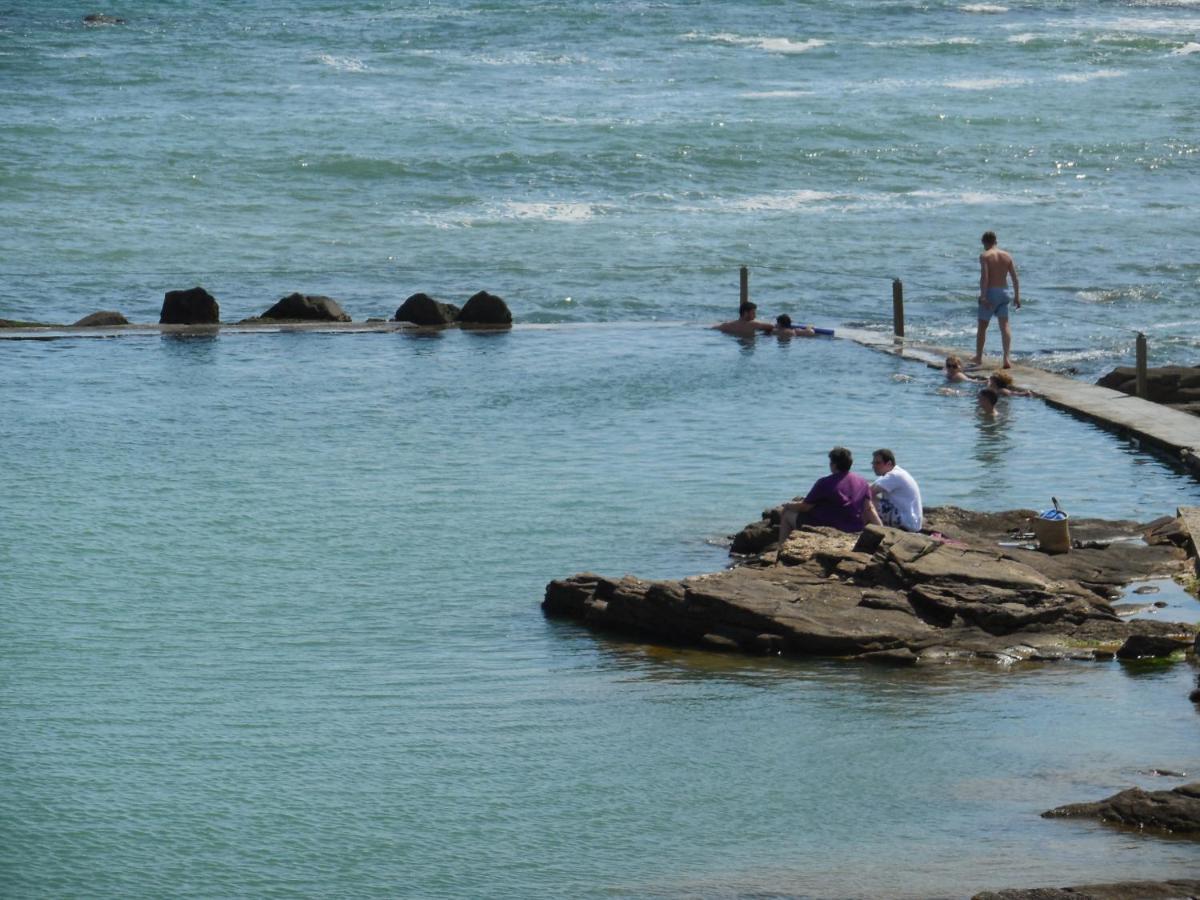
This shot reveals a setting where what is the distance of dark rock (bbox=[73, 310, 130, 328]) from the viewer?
33.2m

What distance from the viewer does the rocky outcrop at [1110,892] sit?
10.2 meters

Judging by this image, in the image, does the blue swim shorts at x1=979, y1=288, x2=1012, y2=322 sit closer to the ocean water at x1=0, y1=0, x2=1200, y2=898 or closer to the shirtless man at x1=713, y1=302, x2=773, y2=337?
the ocean water at x1=0, y1=0, x2=1200, y2=898

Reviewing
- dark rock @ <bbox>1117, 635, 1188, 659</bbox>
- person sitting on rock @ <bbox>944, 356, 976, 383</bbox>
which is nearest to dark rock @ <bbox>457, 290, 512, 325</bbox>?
person sitting on rock @ <bbox>944, 356, 976, 383</bbox>

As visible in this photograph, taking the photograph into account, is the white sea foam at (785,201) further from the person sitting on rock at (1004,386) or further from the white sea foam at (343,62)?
the person sitting on rock at (1004,386)

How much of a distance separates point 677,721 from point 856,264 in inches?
1212

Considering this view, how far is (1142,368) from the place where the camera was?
2625cm

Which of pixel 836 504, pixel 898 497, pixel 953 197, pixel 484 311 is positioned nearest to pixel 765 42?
pixel 953 197

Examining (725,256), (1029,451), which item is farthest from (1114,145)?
(1029,451)

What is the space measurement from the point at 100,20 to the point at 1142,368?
62625mm

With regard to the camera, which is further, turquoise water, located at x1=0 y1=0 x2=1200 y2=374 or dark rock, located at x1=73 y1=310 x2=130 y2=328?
turquoise water, located at x1=0 y1=0 x2=1200 y2=374

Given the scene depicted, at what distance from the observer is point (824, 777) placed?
12828 millimetres

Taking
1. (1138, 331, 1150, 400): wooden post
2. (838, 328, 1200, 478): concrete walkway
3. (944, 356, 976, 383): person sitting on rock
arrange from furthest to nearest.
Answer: (944, 356, 976, 383): person sitting on rock
(1138, 331, 1150, 400): wooden post
(838, 328, 1200, 478): concrete walkway

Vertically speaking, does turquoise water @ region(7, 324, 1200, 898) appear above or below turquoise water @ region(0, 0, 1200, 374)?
below

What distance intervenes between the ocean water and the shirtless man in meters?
0.95
